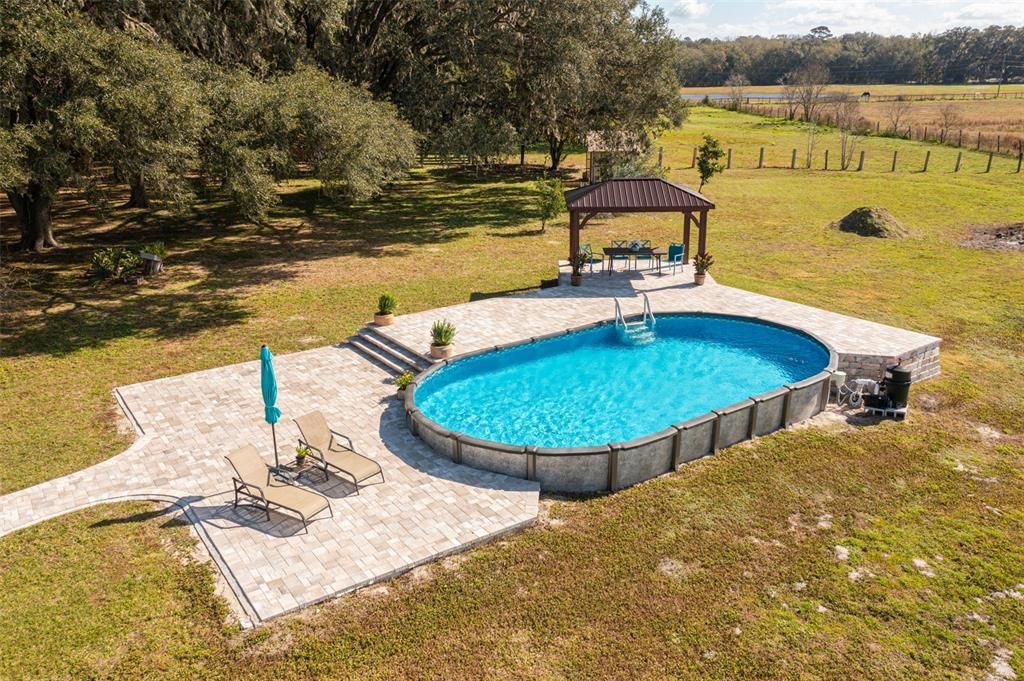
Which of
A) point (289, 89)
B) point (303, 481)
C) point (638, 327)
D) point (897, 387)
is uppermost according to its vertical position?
point (289, 89)

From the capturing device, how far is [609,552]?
991cm

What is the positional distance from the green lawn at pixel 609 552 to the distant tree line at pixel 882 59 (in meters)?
131

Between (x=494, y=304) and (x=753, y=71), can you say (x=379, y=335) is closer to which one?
(x=494, y=304)

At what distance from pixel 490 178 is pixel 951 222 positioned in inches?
1115

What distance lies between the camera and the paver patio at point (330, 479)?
31.3 feet

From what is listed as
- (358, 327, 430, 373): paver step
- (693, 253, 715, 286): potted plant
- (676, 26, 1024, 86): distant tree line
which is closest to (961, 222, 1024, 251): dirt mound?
(693, 253, 715, 286): potted plant

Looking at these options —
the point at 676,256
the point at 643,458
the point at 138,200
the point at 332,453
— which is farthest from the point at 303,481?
the point at 138,200

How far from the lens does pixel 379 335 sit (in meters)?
17.7

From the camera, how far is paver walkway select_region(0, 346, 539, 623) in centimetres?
941

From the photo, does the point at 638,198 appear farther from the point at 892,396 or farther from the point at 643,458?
the point at 643,458

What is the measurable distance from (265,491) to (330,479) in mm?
1343

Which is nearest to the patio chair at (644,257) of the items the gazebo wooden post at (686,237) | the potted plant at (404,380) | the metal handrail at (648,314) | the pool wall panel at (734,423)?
the gazebo wooden post at (686,237)

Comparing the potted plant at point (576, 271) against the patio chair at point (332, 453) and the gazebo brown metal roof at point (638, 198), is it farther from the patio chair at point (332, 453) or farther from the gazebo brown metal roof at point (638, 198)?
the patio chair at point (332, 453)

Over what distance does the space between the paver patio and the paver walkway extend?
0.08ft
